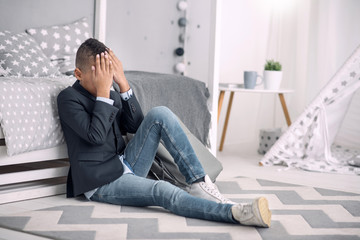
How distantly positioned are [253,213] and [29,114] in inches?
34.7

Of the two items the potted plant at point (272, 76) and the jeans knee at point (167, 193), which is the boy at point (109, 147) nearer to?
the jeans knee at point (167, 193)

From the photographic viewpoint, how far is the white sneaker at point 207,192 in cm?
185

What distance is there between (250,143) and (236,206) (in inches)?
91.8

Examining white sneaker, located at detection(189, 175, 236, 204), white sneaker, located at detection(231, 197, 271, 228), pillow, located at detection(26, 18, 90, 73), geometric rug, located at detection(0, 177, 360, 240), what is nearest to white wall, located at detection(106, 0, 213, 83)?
pillow, located at detection(26, 18, 90, 73)

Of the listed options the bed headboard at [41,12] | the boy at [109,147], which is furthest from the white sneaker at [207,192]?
the bed headboard at [41,12]

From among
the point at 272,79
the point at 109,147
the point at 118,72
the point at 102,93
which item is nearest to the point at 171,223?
the point at 109,147

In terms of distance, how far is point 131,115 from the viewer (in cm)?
210

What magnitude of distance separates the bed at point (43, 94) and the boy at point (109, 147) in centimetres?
11

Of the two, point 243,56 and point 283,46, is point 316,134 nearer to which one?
point 243,56

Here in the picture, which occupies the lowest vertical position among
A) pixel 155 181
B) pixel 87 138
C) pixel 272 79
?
pixel 155 181

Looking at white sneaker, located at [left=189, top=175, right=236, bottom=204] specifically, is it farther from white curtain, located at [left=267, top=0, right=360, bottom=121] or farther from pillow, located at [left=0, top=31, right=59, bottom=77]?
white curtain, located at [left=267, top=0, right=360, bottom=121]

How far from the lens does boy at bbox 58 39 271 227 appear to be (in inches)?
72.9

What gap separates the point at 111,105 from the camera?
1.91 metres

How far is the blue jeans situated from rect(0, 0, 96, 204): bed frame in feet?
0.80
